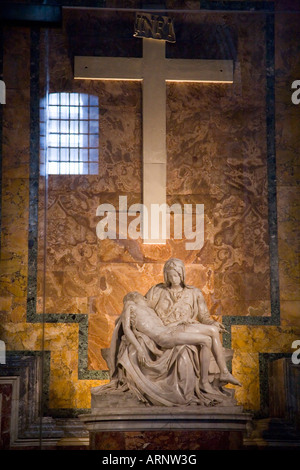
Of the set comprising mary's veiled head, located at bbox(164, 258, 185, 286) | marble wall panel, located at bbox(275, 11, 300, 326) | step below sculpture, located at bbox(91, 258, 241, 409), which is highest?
marble wall panel, located at bbox(275, 11, 300, 326)

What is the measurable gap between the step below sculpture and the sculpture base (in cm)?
11

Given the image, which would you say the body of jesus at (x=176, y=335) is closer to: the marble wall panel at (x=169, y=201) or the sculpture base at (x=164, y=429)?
the sculpture base at (x=164, y=429)

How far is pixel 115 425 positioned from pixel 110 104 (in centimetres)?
325

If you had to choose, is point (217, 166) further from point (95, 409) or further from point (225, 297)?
point (95, 409)

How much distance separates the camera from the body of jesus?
7.38 metres

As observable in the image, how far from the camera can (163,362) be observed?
24.2 ft

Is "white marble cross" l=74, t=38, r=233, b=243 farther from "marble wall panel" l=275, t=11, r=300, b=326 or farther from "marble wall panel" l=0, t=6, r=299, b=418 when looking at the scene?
"marble wall panel" l=275, t=11, r=300, b=326

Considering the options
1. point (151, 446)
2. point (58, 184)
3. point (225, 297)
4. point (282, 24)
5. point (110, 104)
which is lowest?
point (151, 446)

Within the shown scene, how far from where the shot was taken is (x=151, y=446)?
7098 millimetres

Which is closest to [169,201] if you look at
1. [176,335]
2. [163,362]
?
[176,335]

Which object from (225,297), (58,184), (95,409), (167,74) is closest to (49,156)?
(58,184)

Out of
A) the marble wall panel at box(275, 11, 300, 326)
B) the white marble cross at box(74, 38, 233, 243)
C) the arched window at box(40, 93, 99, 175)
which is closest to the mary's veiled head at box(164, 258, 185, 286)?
the white marble cross at box(74, 38, 233, 243)

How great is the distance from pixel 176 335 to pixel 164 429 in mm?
736

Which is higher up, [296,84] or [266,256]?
[296,84]
